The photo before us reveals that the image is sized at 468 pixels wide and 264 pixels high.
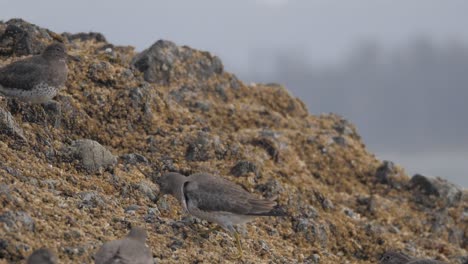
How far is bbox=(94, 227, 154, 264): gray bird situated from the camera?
12117mm

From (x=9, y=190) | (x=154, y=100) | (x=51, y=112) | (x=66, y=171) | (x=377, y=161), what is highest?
(x=377, y=161)

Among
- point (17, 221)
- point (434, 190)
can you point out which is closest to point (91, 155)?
point (17, 221)

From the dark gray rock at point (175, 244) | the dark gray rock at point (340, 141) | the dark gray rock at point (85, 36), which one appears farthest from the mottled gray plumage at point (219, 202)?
the dark gray rock at point (85, 36)

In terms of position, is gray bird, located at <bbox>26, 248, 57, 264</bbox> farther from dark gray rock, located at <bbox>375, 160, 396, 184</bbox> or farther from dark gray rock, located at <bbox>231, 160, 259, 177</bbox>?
dark gray rock, located at <bbox>375, 160, 396, 184</bbox>

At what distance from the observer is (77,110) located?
20.1 meters

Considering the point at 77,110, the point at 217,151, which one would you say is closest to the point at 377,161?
the point at 217,151

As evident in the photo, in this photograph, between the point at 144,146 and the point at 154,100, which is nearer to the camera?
the point at 144,146

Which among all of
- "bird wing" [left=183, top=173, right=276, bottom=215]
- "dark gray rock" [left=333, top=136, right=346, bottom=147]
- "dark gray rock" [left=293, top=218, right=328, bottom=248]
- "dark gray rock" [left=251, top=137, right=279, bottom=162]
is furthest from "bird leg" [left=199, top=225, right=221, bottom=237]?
"dark gray rock" [left=333, top=136, right=346, bottom=147]

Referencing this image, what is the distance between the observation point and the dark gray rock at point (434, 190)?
80.7 feet

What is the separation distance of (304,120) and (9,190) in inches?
585

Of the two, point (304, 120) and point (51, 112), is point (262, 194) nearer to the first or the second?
point (51, 112)

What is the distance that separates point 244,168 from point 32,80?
6.25m

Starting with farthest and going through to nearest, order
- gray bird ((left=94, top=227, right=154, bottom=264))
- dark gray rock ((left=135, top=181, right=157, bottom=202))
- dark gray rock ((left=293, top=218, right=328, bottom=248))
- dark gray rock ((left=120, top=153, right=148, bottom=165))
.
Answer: dark gray rock ((left=293, top=218, right=328, bottom=248)) < dark gray rock ((left=120, top=153, right=148, bottom=165)) < dark gray rock ((left=135, top=181, right=157, bottom=202)) < gray bird ((left=94, top=227, right=154, bottom=264))

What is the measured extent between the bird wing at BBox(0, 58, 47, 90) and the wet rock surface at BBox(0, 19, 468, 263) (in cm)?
76
